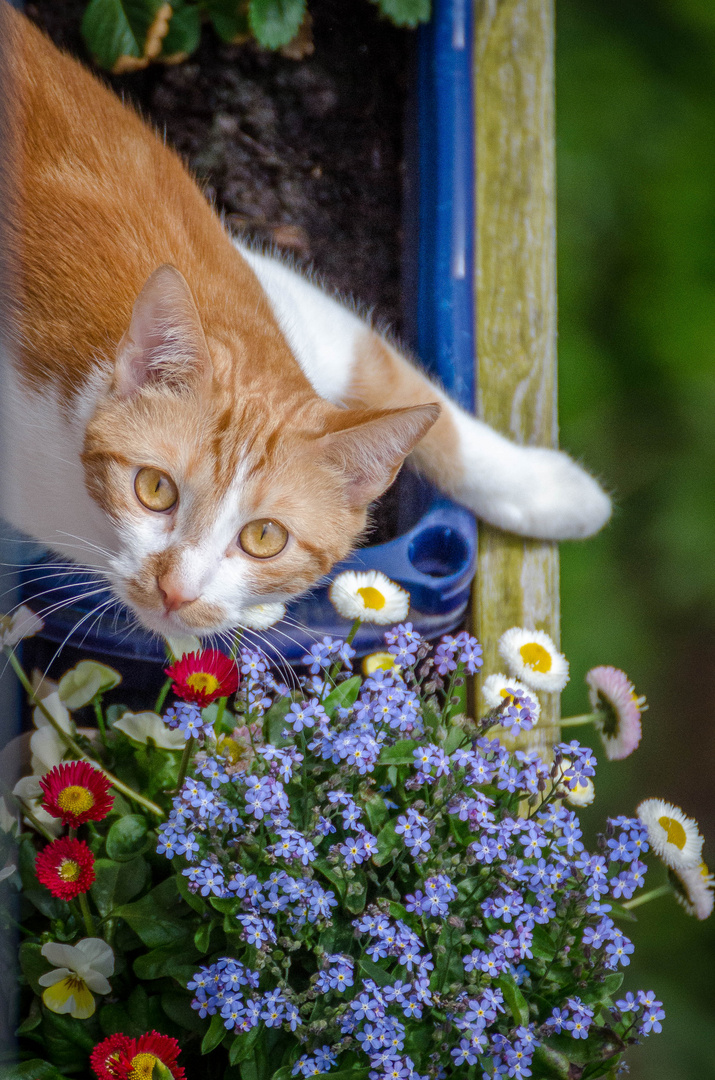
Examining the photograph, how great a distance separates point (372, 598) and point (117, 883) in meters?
0.36

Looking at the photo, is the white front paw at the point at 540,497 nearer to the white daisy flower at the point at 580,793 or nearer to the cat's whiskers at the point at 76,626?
the white daisy flower at the point at 580,793

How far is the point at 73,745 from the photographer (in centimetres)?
82

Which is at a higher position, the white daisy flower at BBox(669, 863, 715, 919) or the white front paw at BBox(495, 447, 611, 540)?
the white front paw at BBox(495, 447, 611, 540)

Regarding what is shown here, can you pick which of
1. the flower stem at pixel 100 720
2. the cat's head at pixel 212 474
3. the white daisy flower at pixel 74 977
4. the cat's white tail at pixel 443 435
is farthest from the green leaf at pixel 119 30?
the white daisy flower at pixel 74 977

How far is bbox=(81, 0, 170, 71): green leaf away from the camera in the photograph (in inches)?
37.4

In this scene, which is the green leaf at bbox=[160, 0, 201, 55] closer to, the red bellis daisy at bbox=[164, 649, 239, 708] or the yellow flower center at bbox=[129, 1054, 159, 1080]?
the red bellis daisy at bbox=[164, 649, 239, 708]

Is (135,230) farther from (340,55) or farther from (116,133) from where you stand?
(340,55)

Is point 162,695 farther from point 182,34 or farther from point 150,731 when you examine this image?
point 182,34

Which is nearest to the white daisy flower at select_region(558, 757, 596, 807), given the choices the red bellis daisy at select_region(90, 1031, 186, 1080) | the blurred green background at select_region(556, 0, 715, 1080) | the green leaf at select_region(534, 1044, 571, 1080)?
the blurred green background at select_region(556, 0, 715, 1080)

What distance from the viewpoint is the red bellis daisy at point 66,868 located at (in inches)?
28.5

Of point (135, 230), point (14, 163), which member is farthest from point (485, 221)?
point (14, 163)

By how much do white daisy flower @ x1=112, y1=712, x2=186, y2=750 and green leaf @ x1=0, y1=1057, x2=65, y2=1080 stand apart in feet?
0.94

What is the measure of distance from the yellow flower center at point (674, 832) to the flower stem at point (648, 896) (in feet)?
0.14

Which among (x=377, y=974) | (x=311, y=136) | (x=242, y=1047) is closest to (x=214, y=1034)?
(x=242, y=1047)
